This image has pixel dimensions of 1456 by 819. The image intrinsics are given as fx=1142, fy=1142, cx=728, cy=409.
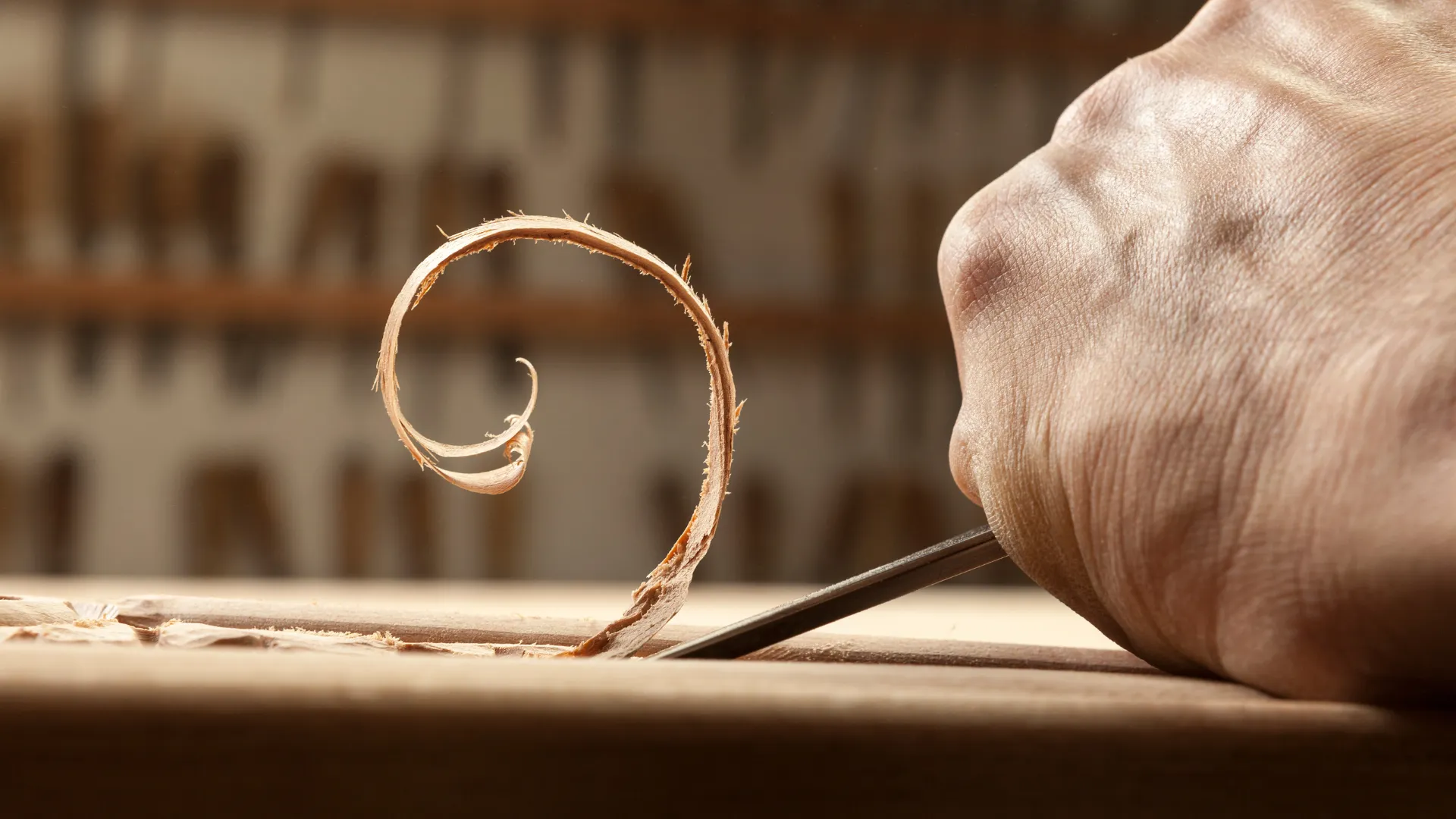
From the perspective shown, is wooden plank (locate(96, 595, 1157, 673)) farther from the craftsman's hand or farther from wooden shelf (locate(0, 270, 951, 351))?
wooden shelf (locate(0, 270, 951, 351))

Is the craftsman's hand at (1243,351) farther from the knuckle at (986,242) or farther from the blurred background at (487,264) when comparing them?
the blurred background at (487,264)

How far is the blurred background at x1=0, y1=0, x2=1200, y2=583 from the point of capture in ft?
3.03

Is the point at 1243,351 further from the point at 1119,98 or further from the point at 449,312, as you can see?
the point at 449,312

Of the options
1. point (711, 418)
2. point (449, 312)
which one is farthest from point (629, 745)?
point (449, 312)

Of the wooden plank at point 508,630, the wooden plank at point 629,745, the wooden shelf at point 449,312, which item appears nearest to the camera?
the wooden plank at point 629,745

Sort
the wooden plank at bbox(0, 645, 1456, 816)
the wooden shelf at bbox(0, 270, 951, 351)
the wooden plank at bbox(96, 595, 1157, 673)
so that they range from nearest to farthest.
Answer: the wooden plank at bbox(0, 645, 1456, 816)
the wooden plank at bbox(96, 595, 1157, 673)
the wooden shelf at bbox(0, 270, 951, 351)

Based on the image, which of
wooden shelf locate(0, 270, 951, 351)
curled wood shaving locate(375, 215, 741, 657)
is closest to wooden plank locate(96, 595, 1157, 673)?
curled wood shaving locate(375, 215, 741, 657)

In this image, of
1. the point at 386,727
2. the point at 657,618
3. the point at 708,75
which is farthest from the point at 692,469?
the point at 386,727

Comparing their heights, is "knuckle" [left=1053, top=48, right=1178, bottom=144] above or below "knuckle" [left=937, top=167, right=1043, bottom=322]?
above

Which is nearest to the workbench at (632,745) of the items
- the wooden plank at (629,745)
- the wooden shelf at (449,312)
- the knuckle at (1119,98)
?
the wooden plank at (629,745)

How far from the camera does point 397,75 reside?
958 millimetres

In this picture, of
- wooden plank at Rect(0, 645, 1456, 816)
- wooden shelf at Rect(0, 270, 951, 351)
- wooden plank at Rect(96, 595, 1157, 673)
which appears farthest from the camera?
wooden shelf at Rect(0, 270, 951, 351)

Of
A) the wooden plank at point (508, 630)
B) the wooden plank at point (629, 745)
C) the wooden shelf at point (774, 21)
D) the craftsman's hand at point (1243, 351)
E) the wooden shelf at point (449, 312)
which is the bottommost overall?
the wooden plank at point (508, 630)

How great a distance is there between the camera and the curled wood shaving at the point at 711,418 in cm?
22
